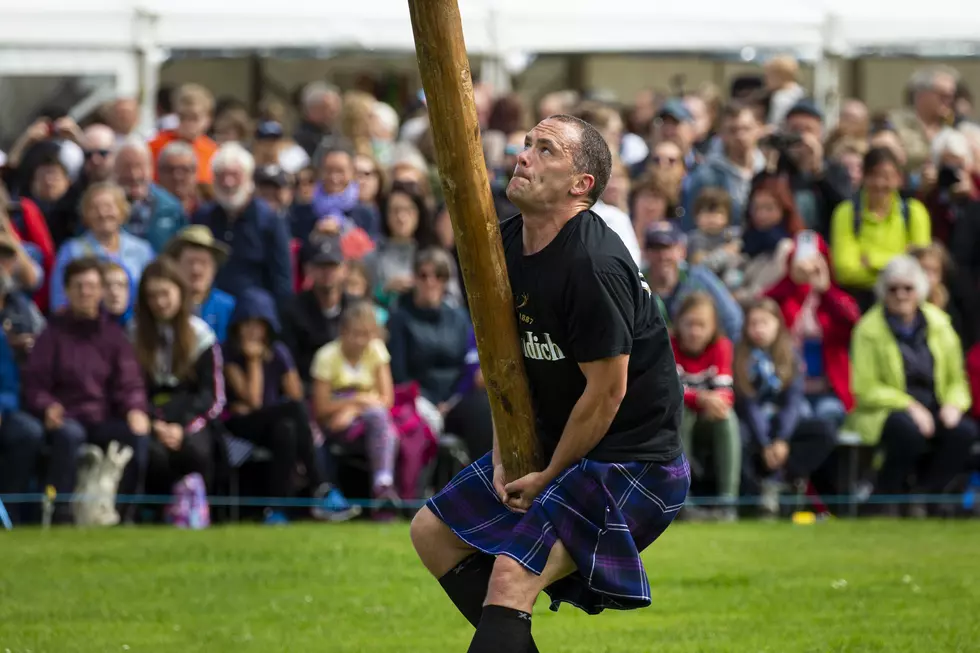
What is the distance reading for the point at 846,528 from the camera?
28.2 ft

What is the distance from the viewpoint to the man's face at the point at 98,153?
10.1 meters

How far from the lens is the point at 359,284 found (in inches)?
370

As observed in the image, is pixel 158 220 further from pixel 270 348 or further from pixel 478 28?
pixel 478 28

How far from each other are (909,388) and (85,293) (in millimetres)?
4153

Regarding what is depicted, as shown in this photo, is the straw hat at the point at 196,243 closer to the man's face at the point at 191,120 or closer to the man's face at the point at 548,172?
the man's face at the point at 191,120

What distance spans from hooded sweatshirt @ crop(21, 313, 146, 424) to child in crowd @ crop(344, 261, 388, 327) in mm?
1275

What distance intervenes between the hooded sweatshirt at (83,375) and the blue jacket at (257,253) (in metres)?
1.05

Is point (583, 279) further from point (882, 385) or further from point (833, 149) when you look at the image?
point (833, 149)

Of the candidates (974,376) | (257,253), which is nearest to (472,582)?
(257,253)

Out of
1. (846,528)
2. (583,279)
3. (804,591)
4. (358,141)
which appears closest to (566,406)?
(583,279)

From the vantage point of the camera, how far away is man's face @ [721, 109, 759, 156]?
10531 mm

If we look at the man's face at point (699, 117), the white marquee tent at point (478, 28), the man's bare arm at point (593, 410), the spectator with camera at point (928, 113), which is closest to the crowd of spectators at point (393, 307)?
the spectator with camera at point (928, 113)

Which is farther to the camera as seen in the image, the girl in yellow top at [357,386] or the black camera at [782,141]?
the black camera at [782,141]

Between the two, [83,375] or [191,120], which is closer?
[83,375]
